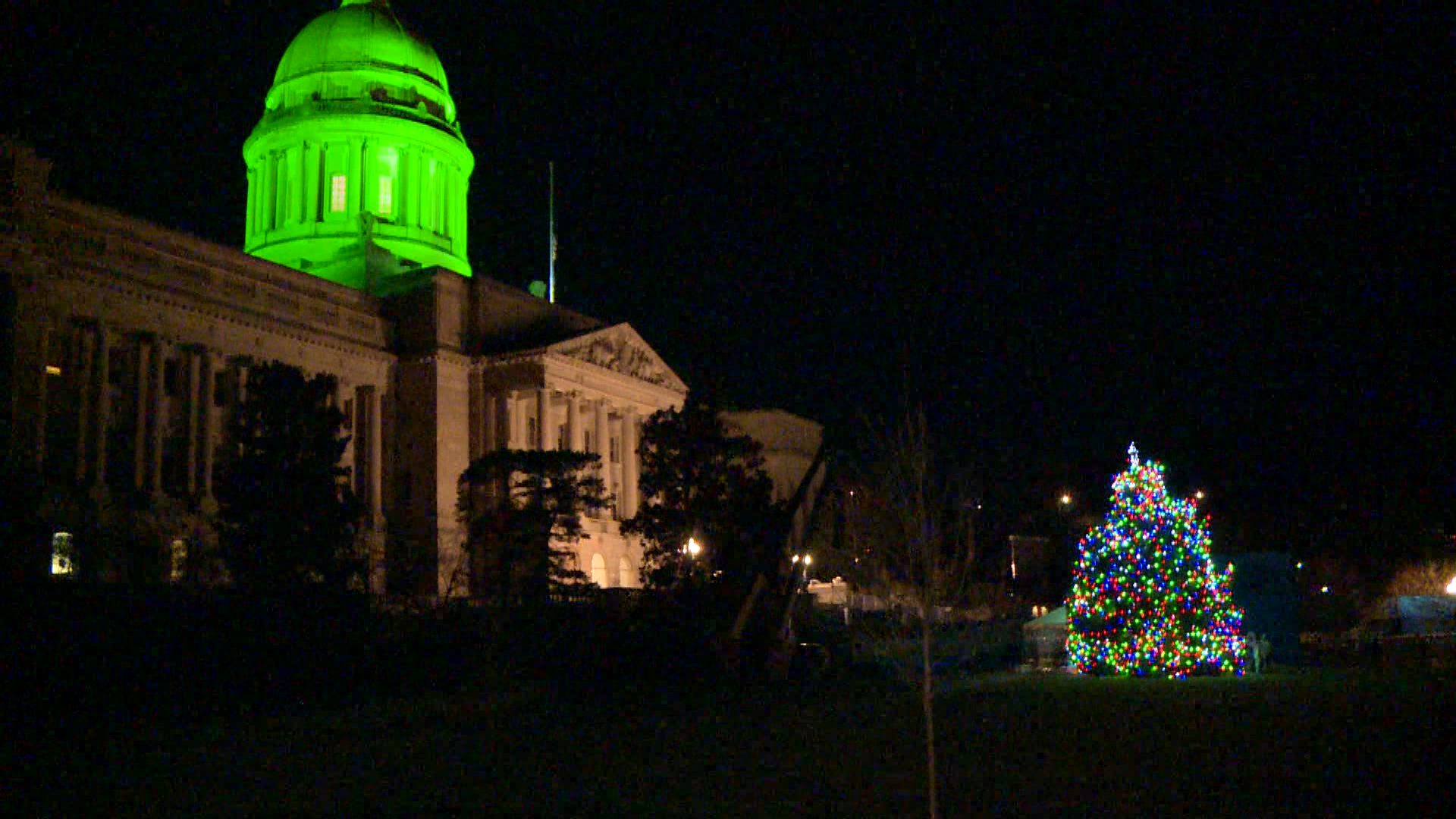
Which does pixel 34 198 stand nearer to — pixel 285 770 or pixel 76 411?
pixel 76 411

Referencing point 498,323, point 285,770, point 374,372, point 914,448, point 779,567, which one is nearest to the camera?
point 285,770

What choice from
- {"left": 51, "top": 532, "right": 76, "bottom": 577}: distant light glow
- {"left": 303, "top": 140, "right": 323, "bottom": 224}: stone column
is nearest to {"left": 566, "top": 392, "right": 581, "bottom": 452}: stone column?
{"left": 303, "top": 140, "right": 323, "bottom": 224}: stone column

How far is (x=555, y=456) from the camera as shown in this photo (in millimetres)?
41844

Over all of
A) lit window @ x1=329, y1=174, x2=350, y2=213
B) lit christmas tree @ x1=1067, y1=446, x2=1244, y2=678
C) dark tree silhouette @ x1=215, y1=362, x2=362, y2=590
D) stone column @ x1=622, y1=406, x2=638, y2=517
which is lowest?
lit christmas tree @ x1=1067, y1=446, x2=1244, y2=678

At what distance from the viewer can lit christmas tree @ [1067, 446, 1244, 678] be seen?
30547 mm

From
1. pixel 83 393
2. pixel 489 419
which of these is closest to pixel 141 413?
pixel 83 393

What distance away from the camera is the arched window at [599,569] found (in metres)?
55.8

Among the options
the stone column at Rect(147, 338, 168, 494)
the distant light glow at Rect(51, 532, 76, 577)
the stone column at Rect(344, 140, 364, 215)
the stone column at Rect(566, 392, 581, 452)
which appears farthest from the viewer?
the stone column at Rect(344, 140, 364, 215)

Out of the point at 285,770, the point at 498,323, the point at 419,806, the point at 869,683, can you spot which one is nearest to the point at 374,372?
the point at 498,323

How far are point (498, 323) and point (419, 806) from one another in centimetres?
4494

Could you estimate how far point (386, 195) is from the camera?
6575cm

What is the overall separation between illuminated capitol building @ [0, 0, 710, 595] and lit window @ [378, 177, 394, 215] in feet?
0.35

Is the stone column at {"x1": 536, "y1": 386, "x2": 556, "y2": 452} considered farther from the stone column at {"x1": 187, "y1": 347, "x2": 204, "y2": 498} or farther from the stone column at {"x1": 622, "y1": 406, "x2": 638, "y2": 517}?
the stone column at {"x1": 187, "y1": 347, "x2": 204, "y2": 498}

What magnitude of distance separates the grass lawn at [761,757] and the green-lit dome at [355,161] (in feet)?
139
